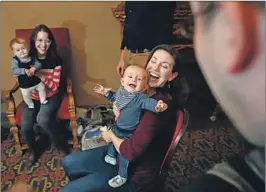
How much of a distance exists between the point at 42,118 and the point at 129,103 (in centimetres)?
26

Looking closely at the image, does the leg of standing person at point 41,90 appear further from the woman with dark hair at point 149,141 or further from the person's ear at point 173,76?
the person's ear at point 173,76

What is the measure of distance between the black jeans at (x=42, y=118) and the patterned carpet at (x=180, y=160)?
50mm

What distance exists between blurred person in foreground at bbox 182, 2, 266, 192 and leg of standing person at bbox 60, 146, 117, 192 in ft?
0.71

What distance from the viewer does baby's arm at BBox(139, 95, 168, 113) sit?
106 cm

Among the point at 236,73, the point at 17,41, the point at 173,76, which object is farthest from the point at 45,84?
the point at 236,73

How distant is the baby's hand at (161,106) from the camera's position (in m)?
1.06

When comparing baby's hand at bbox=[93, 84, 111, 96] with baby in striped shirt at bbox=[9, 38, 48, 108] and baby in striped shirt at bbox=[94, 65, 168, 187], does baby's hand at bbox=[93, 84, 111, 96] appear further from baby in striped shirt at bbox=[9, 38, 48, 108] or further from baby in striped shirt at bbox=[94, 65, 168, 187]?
baby in striped shirt at bbox=[9, 38, 48, 108]

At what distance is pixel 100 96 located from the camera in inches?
45.4

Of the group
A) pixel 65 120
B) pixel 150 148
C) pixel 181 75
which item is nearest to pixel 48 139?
pixel 65 120

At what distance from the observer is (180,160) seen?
1150 millimetres

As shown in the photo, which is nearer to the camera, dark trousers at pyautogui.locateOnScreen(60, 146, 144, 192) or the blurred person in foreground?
the blurred person in foreground

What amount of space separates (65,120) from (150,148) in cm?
25

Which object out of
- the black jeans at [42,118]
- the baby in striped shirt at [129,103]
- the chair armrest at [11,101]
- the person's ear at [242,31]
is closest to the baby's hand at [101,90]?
the baby in striped shirt at [129,103]

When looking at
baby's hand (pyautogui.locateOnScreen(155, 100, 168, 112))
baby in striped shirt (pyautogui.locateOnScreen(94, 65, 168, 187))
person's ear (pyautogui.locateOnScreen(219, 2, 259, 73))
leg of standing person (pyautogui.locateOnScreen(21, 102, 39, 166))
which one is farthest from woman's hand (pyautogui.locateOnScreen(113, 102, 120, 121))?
person's ear (pyautogui.locateOnScreen(219, 2, 259, 73))
